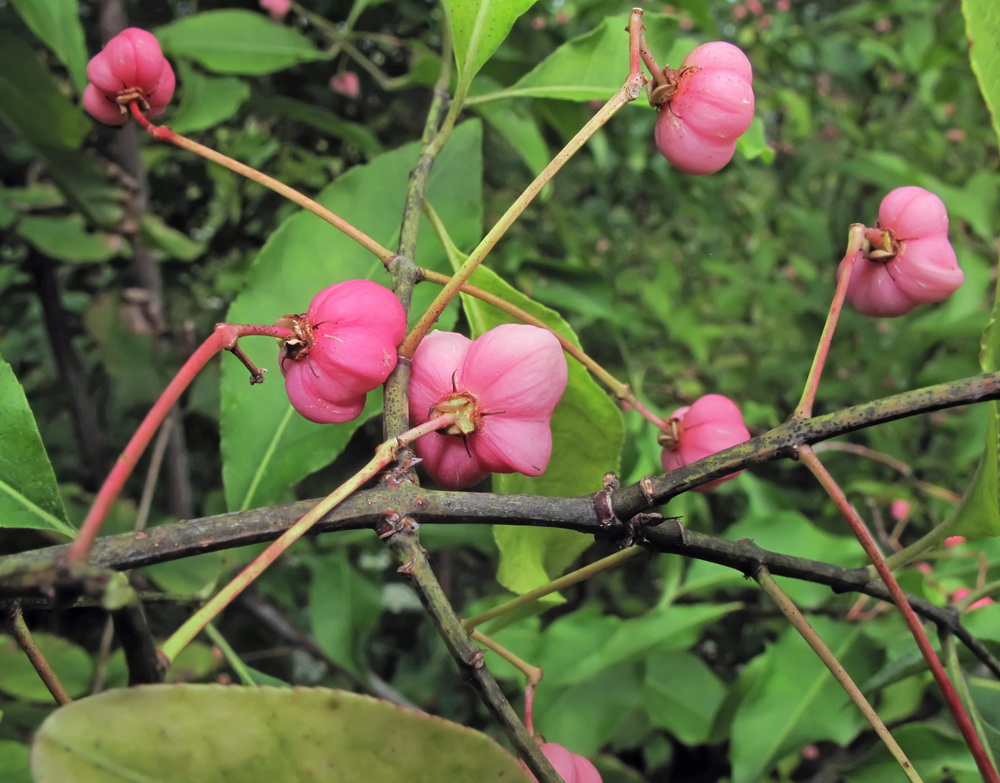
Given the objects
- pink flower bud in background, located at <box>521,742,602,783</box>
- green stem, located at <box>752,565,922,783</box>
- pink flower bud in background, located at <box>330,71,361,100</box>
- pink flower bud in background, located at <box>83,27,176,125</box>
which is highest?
pink flower bud in background, located at <box>330,71,361,100</box>

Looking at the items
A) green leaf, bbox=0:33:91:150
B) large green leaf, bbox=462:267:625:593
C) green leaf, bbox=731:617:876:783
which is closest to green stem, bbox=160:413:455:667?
large green leaf, bbox=462:267:625:593

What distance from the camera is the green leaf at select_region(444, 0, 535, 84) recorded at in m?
0.57

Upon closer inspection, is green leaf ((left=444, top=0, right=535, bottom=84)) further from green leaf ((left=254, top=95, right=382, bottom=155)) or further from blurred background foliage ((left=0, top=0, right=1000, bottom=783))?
green leaf ((left=254, top=95, right=382, bottom=155))

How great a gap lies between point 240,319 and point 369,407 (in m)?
0.15

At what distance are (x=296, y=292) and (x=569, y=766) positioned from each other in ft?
1.58

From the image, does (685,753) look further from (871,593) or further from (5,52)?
(5,52)

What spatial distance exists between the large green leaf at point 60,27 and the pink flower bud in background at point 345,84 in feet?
2.00

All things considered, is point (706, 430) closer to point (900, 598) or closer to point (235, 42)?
point (900, 598)

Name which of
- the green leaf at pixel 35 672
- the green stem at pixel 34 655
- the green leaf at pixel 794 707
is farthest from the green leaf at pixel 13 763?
the green leaf at pixel 794 707

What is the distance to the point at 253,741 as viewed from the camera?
1.09ft

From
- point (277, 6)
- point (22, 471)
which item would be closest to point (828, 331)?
point (22, 471)

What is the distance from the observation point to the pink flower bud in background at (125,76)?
0.62 m

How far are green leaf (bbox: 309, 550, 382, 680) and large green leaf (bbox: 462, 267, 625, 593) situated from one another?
2.28 feet

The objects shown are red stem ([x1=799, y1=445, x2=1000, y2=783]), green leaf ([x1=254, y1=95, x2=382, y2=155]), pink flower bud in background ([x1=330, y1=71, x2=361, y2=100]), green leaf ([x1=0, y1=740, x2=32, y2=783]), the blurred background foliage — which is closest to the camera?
red stem ([x1=799, y1=445, x2=1000, y2=783])
